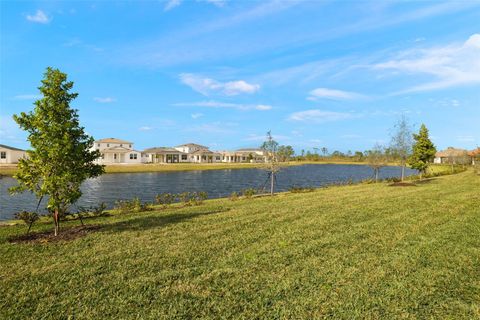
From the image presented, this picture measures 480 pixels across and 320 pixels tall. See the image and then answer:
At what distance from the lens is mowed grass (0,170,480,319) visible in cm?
509

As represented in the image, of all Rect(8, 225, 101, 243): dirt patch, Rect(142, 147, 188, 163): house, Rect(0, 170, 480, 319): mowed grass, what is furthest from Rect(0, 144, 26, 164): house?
Rect(0, 170, 480, 319): mowed grass

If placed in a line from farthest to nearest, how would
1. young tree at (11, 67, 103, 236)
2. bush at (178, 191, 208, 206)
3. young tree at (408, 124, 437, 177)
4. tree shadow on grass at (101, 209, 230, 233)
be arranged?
young tree at (408, 124, 437, 177), bush at (178, 191, 208, 206), tree shadow on grass at (101, 209, 230, 233), young tree at (11, 67, 103, 236)

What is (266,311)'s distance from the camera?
197 inches

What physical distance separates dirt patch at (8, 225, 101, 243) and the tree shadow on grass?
2.30ft

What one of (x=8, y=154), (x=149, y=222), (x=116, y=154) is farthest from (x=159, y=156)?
(x=149, y=222)

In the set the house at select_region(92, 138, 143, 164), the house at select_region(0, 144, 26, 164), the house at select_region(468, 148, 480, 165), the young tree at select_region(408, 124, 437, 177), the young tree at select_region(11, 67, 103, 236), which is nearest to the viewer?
the young tree at select_region(11, 67, 103, 236)

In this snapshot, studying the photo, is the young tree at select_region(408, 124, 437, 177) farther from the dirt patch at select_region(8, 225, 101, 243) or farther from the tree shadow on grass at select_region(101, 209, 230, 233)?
the dirt patch at select_region(8, 225, 101, 243)

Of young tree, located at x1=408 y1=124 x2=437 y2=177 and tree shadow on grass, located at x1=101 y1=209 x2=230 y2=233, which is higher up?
young tree, located at x1=408 y1=124 x2=437 y2=177

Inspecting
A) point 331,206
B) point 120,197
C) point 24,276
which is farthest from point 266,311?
point 120,197

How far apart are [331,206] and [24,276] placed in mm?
12116

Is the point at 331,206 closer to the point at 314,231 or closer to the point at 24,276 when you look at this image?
the point at 314,231

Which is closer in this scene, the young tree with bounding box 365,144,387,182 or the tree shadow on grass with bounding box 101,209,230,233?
the tree shadow on grass with bounding box 101,209,230,233

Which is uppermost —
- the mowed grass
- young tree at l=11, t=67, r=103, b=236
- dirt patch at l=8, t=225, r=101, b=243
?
young tree at l=11, t=67, r=103, b=236

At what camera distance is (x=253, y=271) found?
6.62 meters
